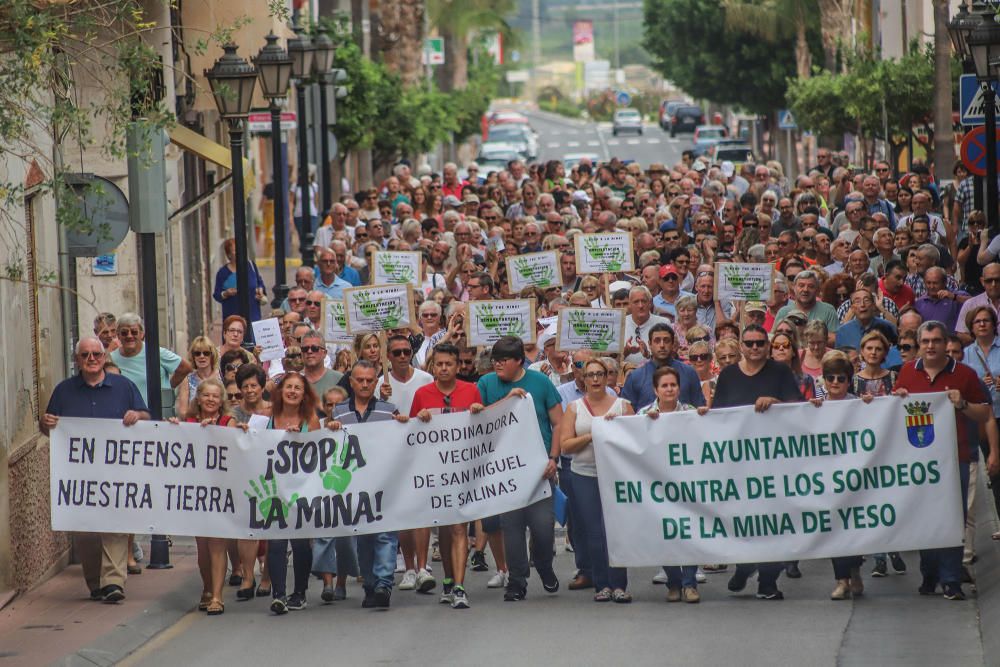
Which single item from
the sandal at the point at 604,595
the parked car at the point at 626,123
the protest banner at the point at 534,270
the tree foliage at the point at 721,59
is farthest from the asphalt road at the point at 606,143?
the sandal at the point at 604,595

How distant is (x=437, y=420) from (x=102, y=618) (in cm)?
243

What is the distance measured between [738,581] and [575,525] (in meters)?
1.10

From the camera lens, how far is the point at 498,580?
12.4 meters

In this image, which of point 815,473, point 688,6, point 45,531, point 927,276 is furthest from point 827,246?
point 688,6

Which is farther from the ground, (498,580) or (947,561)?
(947,561)

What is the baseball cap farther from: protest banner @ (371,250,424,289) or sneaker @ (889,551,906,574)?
sneaker @ (889,551,906,574)

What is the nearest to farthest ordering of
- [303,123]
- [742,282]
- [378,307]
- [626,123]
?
[378,307]
[742,282]
[303,123]
[626,123]

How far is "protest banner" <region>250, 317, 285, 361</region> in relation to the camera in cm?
1513

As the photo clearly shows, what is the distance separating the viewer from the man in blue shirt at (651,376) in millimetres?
12172

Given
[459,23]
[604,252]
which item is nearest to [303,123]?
[604,252]

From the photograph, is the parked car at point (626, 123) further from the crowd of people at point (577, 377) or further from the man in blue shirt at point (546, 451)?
the man in blue shirt at point (546, 451)

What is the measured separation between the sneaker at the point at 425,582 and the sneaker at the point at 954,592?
10.8ft

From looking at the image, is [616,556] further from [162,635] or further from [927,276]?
[927,276]

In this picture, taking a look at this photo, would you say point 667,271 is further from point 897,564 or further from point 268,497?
point 268,497
